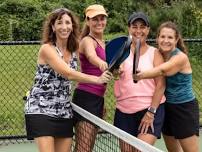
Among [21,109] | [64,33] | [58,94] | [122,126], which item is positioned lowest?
[21,109]

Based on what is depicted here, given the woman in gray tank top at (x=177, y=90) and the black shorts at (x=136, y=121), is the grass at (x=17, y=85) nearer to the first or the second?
the woman in gray tank top at (x=177, y=90)

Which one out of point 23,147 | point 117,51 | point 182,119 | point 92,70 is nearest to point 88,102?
point 92,70

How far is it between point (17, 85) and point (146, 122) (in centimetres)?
553

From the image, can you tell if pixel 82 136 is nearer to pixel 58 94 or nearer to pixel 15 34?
pixel 58 94

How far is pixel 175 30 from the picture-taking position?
4336 millimetres

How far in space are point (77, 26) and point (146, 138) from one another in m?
0.99

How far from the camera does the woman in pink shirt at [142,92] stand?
4.17 m

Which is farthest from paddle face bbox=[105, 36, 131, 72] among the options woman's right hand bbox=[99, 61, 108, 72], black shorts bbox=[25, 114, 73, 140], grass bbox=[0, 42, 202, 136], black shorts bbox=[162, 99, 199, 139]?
grass bbox=[0, 42, 202, 136]

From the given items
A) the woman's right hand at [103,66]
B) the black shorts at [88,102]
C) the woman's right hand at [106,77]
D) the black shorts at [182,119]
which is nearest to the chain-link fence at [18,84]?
the black shorts at [88,102]

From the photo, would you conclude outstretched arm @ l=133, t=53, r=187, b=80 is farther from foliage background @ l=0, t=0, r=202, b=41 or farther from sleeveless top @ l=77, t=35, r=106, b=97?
foliage background @ l=0, t=0, r=202, b=41

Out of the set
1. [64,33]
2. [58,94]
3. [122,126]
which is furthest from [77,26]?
[122,126]

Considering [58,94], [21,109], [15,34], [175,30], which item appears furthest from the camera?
[15,34]

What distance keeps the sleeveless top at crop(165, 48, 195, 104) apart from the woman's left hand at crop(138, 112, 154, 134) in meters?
0.33

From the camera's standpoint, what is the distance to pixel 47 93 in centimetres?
402
